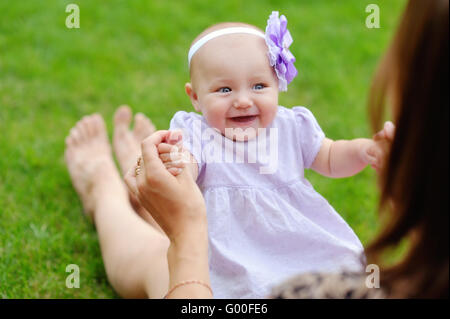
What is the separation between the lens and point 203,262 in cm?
126

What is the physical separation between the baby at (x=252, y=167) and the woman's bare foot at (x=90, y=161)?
0.81 m

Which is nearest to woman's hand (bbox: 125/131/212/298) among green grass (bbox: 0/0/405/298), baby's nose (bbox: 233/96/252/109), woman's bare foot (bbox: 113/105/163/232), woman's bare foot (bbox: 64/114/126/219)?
baby's nose (bbox: 233/96/252/109)

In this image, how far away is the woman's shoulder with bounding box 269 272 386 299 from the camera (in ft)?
3.93

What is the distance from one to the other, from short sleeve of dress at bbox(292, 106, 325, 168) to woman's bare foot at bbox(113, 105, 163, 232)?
983 millimetres

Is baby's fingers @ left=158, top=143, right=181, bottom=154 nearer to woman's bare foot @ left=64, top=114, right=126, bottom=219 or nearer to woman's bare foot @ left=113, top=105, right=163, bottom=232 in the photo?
woman's bare foot @ left=64, top=114, right=126, bottom=219

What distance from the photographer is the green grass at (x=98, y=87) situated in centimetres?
206

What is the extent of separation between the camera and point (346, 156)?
1604mm

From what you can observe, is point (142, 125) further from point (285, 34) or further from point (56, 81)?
point (285, 34)

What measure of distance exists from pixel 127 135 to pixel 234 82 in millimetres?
1186

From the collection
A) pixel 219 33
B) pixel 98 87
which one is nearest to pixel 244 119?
pixel 219 33

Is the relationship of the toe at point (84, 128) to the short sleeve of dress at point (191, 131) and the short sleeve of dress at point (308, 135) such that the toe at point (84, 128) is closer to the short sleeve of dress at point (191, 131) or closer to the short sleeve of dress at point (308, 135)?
the short sleeve of dress at point (191, 131)

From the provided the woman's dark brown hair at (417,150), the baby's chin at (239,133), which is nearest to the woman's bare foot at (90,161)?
the baby's chin at (239,133)

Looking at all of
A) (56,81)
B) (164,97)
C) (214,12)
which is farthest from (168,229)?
(214,12)
